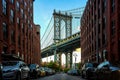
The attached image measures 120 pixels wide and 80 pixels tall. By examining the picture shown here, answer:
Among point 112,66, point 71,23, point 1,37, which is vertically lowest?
point 112,66

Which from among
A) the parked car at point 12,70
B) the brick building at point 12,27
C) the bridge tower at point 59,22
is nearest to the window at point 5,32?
the brick building at point 12,27

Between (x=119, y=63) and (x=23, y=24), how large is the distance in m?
46.1

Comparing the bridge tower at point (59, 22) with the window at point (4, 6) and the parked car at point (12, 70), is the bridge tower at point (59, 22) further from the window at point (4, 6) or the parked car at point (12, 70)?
the parked car at point (12, 70)

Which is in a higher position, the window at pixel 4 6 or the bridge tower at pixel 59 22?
the bridge tower at pixel 59 22

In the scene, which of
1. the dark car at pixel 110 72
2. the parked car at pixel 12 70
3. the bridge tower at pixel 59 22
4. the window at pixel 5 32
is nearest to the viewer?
the dark car at pixel 110 72

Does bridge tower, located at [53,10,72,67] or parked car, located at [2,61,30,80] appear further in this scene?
bridge tower, located at [53,10,72,67]

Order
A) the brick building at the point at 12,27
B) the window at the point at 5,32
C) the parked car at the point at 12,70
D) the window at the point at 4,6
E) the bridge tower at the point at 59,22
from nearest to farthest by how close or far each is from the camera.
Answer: the parked car at the point at 12,70
the brick building at the point at 12,27
the window at the point at 4,6
the window at the point at 5,32
the bridge tower at the point at 59,22

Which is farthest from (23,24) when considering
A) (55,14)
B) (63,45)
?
(55,14)

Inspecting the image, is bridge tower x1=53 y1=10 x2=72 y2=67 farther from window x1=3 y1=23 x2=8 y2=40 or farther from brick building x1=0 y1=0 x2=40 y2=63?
window x1=3 y1=23 x2=8 y2=40

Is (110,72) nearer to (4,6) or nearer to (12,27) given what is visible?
(4,6)

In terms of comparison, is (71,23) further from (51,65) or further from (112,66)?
(112,66)

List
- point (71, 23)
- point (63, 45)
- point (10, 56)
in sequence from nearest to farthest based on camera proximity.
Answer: point (10, 56), point (63, 45), point (71, 23)

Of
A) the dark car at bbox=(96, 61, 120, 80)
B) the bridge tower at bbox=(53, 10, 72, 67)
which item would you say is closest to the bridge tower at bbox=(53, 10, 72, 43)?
the bridge tower at bbox=(53, 10, 72, 67)

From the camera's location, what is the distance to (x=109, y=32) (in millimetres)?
46438
